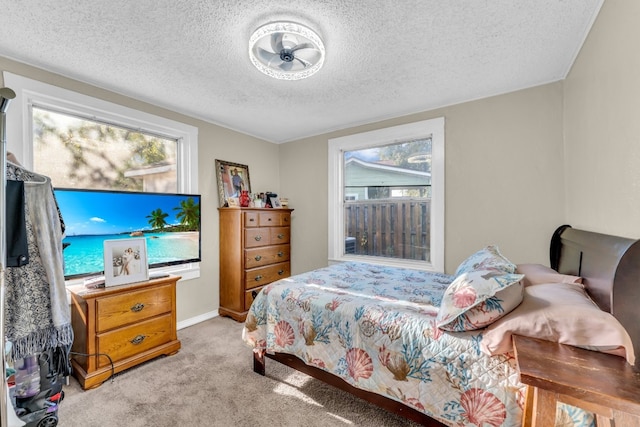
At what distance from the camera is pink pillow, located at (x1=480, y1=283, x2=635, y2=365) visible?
1.08m

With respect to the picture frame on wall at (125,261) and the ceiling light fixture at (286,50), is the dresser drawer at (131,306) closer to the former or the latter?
the picture frame on wall at (125,261)

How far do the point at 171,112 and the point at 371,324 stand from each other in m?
3.02

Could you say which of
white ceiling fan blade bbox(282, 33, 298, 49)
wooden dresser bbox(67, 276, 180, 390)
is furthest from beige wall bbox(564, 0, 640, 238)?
wooden dresser bbox(67, 276, 180, 390)

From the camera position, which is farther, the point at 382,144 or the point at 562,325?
the point at 382,144

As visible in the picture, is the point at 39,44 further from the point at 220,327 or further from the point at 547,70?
the point at 547,70

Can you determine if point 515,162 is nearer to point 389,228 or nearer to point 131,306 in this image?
point 389,228

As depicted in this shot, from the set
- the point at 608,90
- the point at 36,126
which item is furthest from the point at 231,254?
the point at 608,90

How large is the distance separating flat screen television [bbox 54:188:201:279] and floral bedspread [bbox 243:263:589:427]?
1327mm

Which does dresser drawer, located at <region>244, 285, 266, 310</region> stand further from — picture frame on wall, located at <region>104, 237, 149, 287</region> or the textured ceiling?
the textured ceiling

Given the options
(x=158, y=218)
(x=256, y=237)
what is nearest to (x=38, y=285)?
(x=158, y=218)

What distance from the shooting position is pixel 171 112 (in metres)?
3.08

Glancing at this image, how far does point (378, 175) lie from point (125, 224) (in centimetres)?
283

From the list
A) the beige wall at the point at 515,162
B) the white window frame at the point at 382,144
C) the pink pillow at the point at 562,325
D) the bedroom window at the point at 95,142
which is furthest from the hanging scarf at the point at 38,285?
the white window frame at the point at 382,144

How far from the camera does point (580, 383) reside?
0.93m
